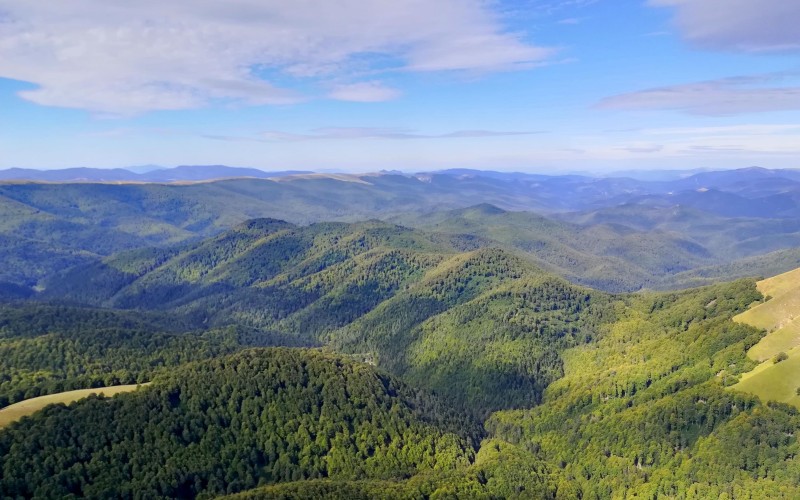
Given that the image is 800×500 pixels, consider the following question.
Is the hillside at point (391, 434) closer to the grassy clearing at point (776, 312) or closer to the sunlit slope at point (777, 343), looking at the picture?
the sunlit slope at point (777, 343)

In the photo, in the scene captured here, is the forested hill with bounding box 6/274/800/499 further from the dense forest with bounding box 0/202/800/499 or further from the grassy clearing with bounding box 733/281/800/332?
the grassy clearing with bounding box 733/281/800/332

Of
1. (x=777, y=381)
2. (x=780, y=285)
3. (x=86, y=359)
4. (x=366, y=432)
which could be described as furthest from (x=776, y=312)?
(x=86, y=359)

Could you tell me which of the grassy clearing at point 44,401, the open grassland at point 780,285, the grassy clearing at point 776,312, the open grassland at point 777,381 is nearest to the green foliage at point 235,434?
the grassy clearing at point 44,401

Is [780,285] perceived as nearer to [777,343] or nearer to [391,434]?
[777,343]

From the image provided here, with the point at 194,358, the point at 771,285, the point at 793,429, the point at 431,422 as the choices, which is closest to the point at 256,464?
the point at 431,422

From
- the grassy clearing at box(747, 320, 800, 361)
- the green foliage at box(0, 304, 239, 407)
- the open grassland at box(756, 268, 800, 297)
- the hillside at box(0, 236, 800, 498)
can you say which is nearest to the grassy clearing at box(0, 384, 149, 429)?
the hillside at box(0, 236, 800, 498)

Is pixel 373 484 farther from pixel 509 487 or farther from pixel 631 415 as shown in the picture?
pixel 631 415
